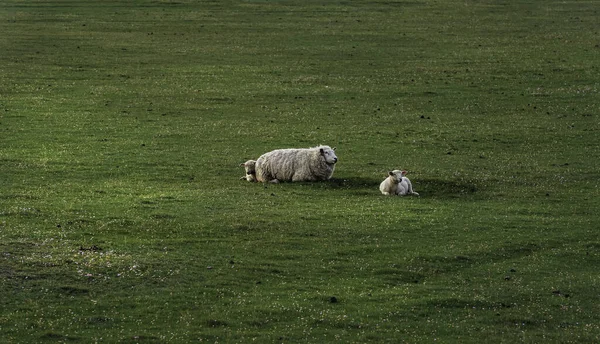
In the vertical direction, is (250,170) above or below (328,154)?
below

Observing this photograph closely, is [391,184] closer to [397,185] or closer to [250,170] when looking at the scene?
[397,185]

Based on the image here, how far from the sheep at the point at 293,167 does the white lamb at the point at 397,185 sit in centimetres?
228

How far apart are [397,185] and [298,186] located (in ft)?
10.7

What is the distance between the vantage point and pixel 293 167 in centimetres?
3350

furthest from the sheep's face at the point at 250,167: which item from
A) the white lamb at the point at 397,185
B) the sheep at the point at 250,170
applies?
the white lamb at the point at 397,185

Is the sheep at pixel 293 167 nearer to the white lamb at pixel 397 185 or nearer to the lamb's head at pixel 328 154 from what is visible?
the lamb's head at pixel 328 154

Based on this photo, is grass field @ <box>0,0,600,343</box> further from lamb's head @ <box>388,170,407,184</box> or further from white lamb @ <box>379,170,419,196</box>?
lamb's head @ <box>388,170,407,184</box>

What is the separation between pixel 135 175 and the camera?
34.4 m

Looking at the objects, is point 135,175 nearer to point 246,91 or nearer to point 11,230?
point 11,230

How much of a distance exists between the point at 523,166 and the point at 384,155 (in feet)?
15.4

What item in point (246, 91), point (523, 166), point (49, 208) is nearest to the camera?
point (49, 208)

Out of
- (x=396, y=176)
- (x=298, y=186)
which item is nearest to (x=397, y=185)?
(x=396, y=176)

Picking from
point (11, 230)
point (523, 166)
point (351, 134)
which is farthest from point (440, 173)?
point (11, 230)

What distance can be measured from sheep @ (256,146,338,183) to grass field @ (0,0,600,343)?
1.54 feet
